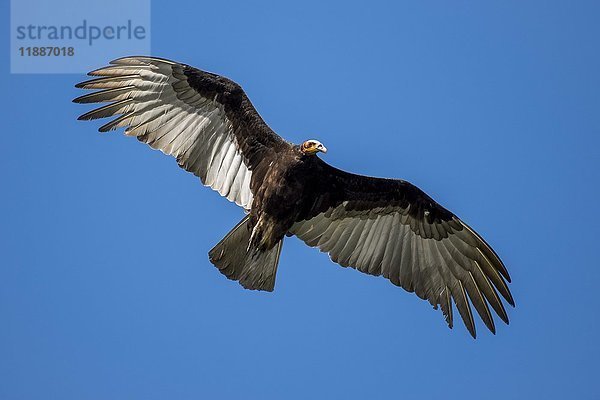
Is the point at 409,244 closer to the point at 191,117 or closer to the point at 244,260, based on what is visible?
the point at 244,260

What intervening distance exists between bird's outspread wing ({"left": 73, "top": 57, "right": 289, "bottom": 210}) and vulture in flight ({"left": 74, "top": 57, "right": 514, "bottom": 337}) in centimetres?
1

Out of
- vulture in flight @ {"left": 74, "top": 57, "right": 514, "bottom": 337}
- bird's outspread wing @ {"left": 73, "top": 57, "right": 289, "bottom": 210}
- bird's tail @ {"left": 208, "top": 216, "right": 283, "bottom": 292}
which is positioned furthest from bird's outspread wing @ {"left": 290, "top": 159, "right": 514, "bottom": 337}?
→ bird's outspread wing @ {"left": 73, "top": 57, "right": 289, "bottom": 210}

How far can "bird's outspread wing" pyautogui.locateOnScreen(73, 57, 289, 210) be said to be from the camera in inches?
499

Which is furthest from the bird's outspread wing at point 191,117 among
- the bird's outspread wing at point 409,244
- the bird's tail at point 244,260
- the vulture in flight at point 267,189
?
the bird's outspread wing at point 409,244

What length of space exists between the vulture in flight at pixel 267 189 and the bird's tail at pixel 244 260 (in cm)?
1

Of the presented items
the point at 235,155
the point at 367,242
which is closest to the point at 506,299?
the point at 367,242

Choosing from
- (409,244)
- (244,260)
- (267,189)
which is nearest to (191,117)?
(267,189)

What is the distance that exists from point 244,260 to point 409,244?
7.75ft

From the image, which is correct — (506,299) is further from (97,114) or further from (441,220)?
(97,114)

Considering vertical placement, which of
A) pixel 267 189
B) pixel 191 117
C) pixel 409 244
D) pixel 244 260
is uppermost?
pixel 191 117

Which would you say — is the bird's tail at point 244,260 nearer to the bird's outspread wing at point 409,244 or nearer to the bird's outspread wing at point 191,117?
the bird's outspread wing at point 191,117

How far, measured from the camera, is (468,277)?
13602 mm

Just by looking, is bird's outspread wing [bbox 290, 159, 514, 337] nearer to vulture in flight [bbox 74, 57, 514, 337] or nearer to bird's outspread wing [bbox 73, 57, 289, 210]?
vulture in flight [bbox 74, 57, 514, 337]

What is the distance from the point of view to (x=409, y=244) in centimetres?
1381
